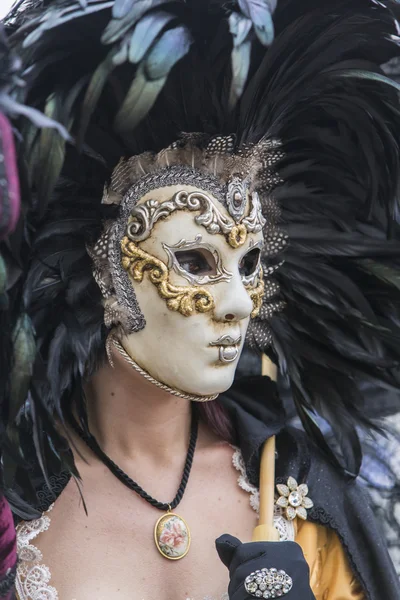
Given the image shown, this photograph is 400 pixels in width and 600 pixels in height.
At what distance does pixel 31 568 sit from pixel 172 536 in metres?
0.31

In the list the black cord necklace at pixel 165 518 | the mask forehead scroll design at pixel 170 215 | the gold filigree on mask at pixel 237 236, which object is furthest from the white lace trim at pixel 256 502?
the gold filigree on mask at pixel 237 236

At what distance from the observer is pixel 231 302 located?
7.87ft

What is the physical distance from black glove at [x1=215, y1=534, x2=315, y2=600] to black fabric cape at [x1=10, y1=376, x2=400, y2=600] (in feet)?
0.80

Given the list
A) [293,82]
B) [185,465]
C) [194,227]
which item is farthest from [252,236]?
[185,465]

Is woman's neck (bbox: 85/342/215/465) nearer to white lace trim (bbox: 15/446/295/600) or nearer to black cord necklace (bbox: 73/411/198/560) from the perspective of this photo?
black cord necklace (bbox: 73/411/198/560)

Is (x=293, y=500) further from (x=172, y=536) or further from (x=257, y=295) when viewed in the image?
(x=257, y=295)

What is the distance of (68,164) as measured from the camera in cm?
241

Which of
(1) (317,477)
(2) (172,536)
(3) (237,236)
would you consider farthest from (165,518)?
(3) (237,236)

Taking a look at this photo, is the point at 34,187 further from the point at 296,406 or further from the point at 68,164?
the point at 296,406

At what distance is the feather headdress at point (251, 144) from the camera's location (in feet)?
7.27

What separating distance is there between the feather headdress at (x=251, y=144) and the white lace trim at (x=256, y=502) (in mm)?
183

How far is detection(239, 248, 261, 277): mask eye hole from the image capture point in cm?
253

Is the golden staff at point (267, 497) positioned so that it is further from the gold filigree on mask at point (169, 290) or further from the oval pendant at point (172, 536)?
the gold filigree on mask at point (169, 290)

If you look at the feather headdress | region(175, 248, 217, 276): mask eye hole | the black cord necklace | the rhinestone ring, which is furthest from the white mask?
the rhinestone ring
